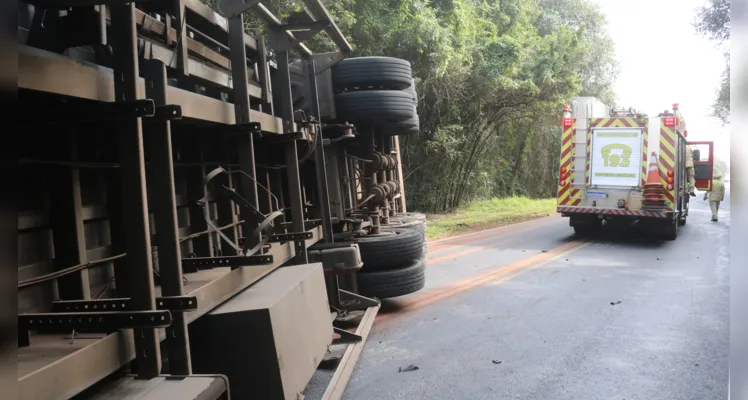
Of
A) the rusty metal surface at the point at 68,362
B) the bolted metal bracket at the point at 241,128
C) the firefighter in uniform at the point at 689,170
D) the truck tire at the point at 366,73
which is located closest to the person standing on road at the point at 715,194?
the firefighter in uniform at the point at 689,170

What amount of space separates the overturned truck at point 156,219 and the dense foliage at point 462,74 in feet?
28.1

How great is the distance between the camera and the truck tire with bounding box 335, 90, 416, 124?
5.86 meters

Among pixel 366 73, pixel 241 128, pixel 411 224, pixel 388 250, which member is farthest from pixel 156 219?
pixel 411 224

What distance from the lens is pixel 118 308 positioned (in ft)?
6.93

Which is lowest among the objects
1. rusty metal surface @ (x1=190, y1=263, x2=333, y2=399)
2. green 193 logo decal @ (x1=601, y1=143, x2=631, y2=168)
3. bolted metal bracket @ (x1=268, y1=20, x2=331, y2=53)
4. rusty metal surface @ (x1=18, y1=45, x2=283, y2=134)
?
rusty metal surface @ (x1=190, y1=263, x2=333, y2=399)

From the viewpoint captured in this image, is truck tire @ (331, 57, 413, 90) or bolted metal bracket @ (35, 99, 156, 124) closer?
bolted metal bracket @ (35, 99, 156, 124)

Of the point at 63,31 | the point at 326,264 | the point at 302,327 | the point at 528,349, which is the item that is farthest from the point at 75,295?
the point at 528,349

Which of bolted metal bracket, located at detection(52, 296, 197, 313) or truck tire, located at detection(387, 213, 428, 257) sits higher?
Result: bolted metal bracket, located at detection(52, 296, 197, 313)

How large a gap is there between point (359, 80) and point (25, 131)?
4.13m

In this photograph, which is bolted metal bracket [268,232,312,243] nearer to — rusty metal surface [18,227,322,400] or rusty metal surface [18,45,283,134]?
rusty metal surface [18,227,322,400]

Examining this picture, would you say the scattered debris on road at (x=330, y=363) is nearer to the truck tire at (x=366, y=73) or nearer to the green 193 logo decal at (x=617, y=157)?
the truck tire at (x=366, y=73)

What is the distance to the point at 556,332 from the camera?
5555mm

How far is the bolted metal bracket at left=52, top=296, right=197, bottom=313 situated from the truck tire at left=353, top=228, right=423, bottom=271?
3439mm

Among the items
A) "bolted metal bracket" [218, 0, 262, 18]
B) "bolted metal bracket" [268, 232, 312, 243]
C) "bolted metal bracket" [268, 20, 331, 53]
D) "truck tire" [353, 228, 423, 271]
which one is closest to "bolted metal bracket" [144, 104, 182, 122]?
"bolted metal bracket" [218, 0, 262, 18]
